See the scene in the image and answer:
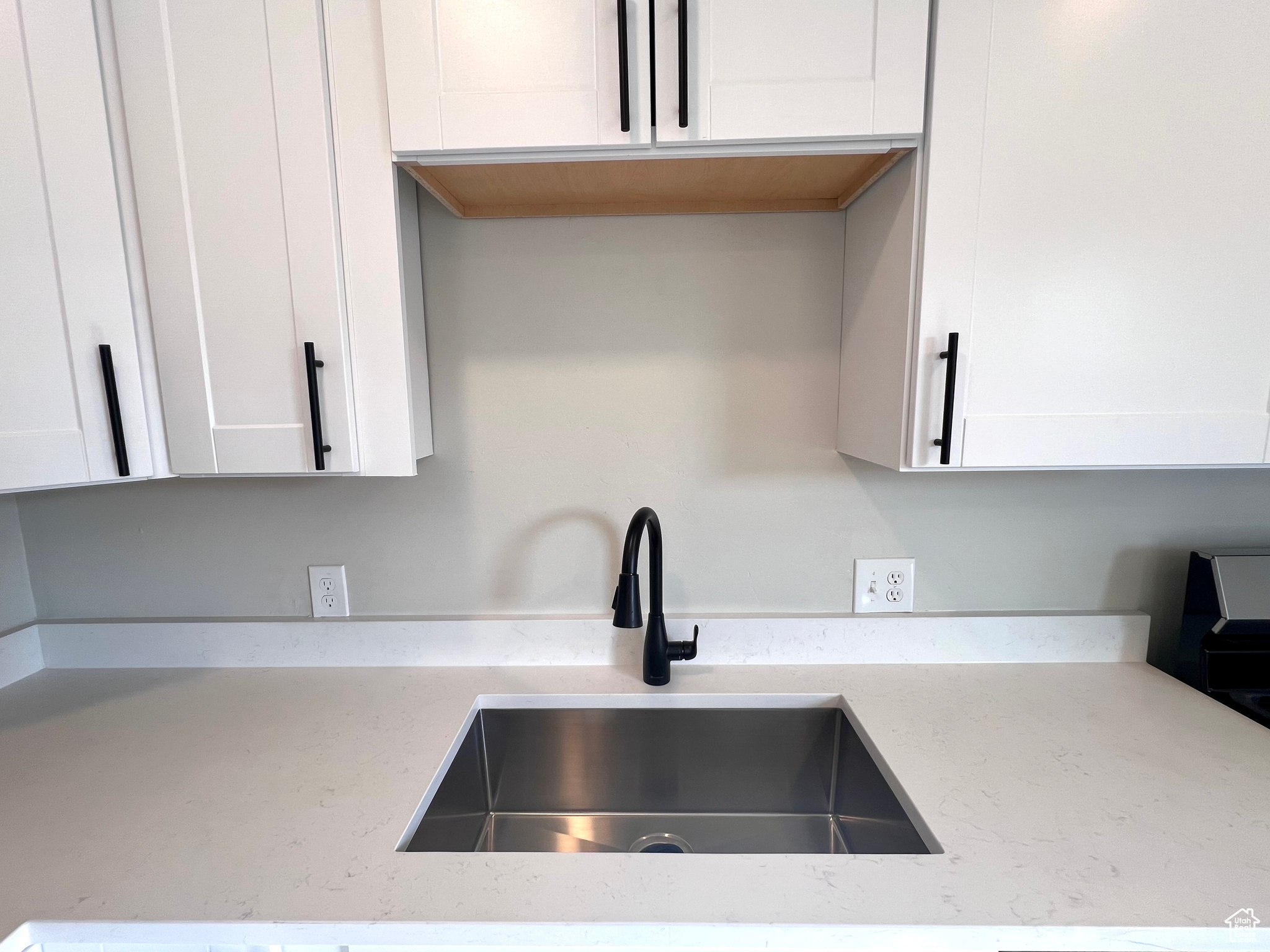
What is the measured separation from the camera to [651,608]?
1.06 metres

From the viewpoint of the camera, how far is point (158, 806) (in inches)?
30.7

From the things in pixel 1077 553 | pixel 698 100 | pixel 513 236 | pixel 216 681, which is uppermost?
pixel 698 100

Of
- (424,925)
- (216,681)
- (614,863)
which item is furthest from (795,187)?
(216,681)

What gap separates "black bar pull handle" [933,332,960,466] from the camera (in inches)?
32.3

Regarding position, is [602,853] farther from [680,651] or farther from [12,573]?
[12,573]

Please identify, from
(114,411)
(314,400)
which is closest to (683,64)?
(314,400)

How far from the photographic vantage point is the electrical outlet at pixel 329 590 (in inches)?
47.6

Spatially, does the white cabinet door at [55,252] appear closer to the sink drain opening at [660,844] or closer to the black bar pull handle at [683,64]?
the black bar pull handle at [683,64]

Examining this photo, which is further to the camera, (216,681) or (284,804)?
(216,681)

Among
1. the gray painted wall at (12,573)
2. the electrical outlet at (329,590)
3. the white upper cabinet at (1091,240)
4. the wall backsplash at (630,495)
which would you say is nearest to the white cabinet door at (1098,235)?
the white upper cabinet at (1091,240)

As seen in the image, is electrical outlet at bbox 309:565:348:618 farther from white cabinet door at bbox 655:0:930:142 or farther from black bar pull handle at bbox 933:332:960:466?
black bar pull handle at bbox 933:332:960:466

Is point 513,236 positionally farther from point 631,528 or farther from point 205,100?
point 631,528

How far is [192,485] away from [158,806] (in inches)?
26.3

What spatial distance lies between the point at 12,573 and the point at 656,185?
1573mm
